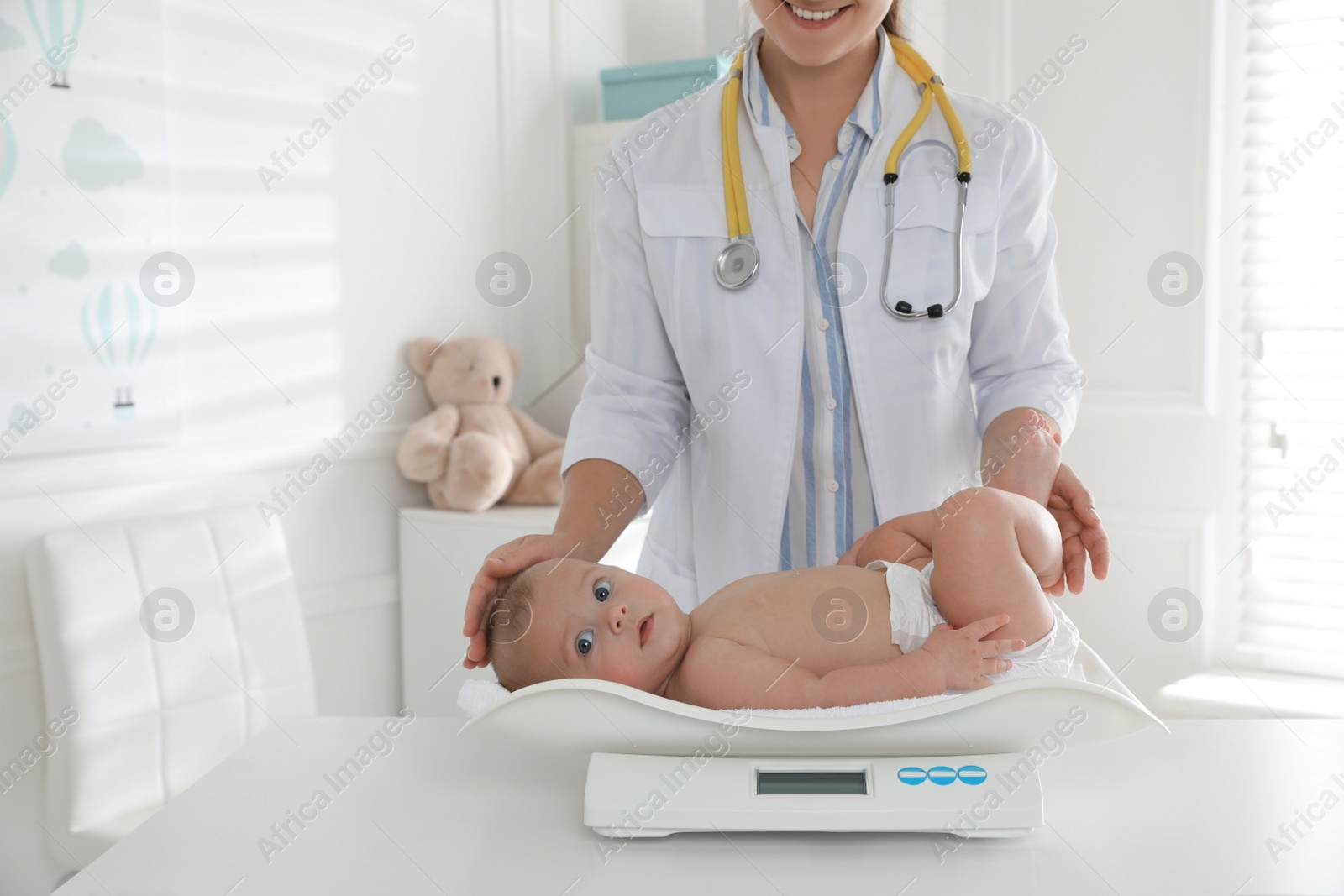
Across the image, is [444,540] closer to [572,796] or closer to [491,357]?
[491,357]

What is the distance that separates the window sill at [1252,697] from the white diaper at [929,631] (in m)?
1.49

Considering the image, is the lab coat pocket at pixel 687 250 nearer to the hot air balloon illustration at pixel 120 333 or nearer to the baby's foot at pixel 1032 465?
the baby's foot at pixel 1032 465

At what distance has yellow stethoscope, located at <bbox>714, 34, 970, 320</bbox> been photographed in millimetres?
1266

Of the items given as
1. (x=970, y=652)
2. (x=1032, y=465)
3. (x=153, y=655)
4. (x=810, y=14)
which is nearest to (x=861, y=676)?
(x=970, y=652)

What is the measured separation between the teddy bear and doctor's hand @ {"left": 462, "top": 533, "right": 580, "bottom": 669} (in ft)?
4.20

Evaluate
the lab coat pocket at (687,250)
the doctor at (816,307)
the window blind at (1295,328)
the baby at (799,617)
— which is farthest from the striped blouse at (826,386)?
the window blind at (1295,328)

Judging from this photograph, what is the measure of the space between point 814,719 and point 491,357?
1.94 meters

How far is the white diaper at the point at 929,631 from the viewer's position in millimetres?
959

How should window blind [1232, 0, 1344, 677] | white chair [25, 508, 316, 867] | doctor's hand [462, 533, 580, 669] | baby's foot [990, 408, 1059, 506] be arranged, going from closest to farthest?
doctor's hand [462, 533, 580, 669] → baby's foot [990, 408, 1059, 506] → white chair [25, 508, 316, 867] → window blind [1232, 0, 1344, 677]

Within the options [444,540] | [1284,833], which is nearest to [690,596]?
[1284,833]

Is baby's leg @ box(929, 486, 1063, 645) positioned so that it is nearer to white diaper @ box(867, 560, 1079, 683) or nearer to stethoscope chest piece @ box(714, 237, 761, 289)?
white diaper @ box(867, 560, 1079, 683)

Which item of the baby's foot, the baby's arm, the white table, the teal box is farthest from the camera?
the teal box

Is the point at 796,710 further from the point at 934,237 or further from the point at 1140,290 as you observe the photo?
the point at 1140,290

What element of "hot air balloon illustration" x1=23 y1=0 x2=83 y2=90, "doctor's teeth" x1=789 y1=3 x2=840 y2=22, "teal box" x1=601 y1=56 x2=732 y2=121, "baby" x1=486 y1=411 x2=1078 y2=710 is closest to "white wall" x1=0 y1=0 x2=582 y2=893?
"hot air balloon illustration" x1=23 y1=0 x2=83 y2=90
